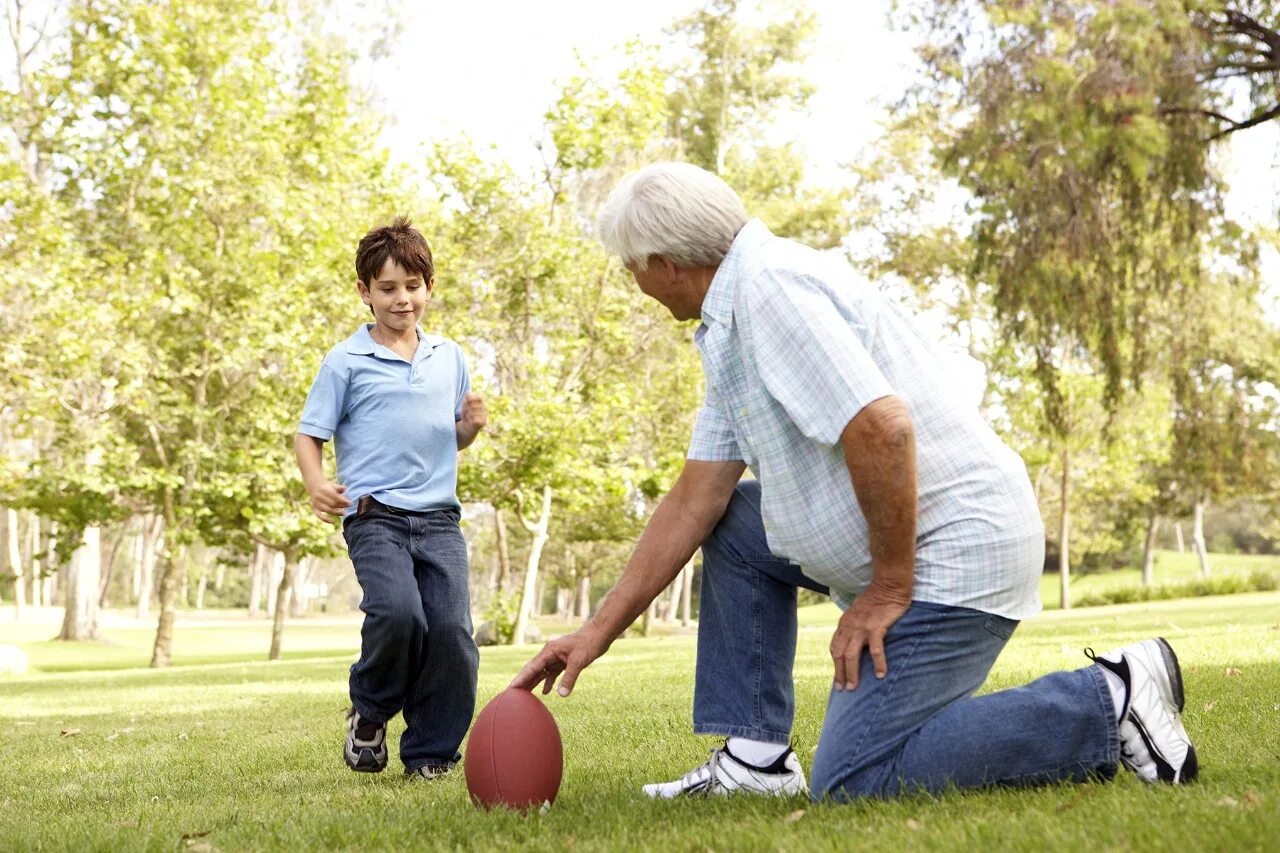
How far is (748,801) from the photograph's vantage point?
3.68m

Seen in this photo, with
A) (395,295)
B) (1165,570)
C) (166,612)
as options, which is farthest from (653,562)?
(1165,570)

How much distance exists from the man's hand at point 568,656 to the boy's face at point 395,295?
1905mm

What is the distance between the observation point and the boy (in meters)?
4.94

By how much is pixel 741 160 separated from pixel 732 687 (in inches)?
1369

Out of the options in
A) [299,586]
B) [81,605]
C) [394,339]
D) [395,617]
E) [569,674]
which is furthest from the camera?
[299,586]

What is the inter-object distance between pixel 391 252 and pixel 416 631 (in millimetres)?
1526

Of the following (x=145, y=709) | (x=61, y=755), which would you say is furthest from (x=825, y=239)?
(x=61, y=755)

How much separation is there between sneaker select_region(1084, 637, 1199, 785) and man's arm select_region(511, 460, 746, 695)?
1.20 m

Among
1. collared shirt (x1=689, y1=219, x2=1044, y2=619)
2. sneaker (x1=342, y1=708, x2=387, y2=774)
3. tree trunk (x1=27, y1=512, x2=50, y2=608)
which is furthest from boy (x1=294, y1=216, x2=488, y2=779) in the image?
tree trunk (x1=27, y1=512, x2=50, y2=608)

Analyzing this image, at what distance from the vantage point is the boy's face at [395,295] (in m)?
5.24

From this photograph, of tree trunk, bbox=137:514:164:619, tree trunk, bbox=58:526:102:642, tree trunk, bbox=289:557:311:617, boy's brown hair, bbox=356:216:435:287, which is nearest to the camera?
boy's brown hair, bbox=356:216:435:287

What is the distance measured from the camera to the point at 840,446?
3438 mm

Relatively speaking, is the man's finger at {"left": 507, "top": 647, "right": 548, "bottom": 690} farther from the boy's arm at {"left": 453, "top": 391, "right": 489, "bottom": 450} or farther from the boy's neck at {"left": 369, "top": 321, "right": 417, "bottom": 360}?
the boy's neck at {"left": 369, "top": 321, "right": 417, "bottom": 360}

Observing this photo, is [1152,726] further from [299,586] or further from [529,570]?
[299,586]
